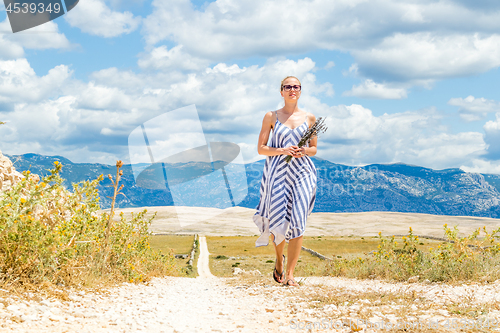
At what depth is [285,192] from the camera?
22.0 ft

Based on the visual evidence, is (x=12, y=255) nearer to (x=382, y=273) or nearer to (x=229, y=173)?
(x=382, y=273)

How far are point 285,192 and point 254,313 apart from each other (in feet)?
8.30

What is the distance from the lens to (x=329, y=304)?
4820 mm

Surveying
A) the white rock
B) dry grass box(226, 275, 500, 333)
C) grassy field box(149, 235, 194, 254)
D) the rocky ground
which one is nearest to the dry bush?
the rocky ground

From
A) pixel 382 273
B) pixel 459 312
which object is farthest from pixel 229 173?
pixel 459 312

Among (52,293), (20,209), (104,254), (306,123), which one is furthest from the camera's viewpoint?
(306,123)

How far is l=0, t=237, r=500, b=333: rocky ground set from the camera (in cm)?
376

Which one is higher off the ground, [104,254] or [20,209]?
[20,209]

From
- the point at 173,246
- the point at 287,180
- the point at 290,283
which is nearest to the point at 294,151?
the point at 287,180

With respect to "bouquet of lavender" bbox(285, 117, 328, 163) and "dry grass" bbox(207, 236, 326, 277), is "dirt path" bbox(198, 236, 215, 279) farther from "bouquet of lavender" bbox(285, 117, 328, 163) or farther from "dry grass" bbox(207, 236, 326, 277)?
"bouquet of lavender" bbox(285, 117, 328, 163)

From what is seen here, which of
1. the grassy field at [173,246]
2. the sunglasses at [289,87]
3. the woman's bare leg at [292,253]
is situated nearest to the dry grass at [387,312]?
the woman's bare leg at [292,253]

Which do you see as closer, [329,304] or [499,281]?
[329,304]

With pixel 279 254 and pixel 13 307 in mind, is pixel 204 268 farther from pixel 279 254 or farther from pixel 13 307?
pixel 13 307

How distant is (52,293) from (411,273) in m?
7.16
